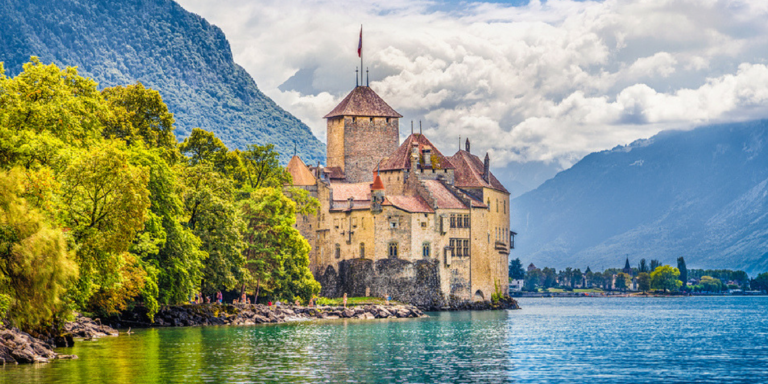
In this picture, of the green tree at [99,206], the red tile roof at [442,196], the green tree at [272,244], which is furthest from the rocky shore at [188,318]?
the red tile roof at [442,196]

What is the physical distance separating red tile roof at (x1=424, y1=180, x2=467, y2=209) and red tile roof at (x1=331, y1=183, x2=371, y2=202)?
20.4ft

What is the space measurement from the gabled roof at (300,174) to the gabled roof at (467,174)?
52.8 ft

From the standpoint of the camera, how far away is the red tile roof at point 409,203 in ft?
339

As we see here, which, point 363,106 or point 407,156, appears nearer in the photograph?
point 407,156

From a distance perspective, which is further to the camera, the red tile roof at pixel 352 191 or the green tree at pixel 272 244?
the red tile roof at pixel 352 191

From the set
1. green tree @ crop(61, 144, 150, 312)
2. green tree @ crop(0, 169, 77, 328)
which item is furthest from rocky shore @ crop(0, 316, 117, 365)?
green tree @ crop(0, 169, 77, 328)

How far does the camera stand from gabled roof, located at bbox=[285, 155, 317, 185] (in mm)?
109500

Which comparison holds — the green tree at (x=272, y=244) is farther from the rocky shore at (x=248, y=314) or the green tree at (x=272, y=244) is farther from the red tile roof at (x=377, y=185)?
the red tile roof at (x=377, y=185)

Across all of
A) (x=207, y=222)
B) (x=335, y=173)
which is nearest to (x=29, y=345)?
(x=207, y=222)

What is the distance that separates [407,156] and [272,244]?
31.0 meters

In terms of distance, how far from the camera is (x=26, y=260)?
3416 cm

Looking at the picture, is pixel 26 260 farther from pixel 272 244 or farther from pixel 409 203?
pixel 409 203

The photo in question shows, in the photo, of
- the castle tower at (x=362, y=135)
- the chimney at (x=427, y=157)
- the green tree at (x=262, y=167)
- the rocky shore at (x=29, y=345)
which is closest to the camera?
the rocky shore at (x=29, y=345)

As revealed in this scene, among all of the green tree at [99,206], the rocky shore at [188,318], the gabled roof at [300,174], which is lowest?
the rocky shore at [188,318]
